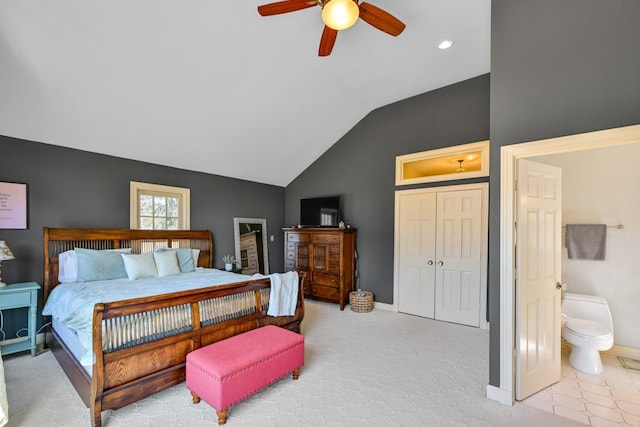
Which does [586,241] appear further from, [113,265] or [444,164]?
[113,265]

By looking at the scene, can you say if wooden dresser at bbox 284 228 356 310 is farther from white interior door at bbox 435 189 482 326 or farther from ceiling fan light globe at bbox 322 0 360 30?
ceiling fan light globe at bbox 322 0 360 30

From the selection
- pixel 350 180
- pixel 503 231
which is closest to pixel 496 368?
pixel 503 231

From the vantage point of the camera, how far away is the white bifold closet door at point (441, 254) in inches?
161

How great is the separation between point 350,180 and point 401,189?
40.5 inches

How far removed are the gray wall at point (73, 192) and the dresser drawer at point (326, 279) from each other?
5.74ft

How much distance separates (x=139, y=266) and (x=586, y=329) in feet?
16.3

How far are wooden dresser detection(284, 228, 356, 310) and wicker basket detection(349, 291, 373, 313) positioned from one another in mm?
185

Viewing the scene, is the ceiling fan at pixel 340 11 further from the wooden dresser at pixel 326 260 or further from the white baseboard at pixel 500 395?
the wooden dresser at pixel 326 260

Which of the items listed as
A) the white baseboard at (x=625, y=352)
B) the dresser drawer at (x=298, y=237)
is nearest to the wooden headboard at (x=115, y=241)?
the dresser drawer at (x=298, y=237)

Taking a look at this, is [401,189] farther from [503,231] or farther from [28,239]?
[28,239]

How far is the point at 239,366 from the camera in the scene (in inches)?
85.5

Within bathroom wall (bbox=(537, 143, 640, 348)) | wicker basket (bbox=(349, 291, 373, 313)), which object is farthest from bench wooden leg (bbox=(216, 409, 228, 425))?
bathroom wall (bbox=(537, 143, 640, 348))

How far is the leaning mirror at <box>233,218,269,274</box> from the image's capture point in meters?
5.54

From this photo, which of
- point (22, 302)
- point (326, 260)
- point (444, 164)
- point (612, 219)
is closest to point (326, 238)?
point (326, 260)
